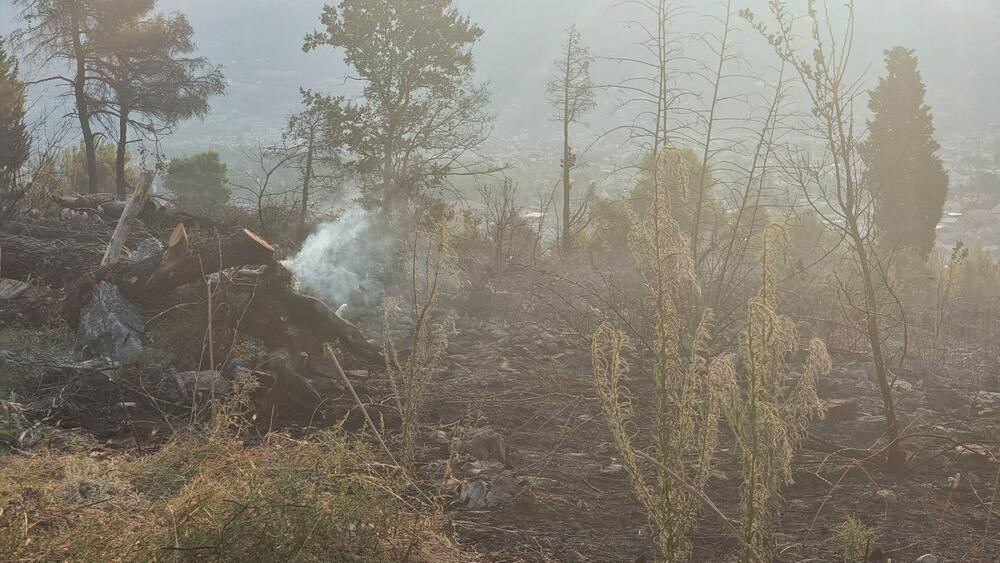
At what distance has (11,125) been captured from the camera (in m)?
11.5

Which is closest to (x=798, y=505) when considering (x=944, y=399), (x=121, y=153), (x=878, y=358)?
(x=878, y=358)

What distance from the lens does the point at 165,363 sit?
5.90 meters

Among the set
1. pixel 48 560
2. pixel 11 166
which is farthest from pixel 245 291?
pixel 11 166

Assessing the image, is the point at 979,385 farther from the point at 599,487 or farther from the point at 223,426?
the point at 223,426

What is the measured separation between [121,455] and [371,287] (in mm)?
5687

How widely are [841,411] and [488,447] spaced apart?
2775 mm

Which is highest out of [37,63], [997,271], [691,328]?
[37,63]

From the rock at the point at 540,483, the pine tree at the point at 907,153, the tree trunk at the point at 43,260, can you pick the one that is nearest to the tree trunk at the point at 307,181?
the tree trunk at the point at 43,260

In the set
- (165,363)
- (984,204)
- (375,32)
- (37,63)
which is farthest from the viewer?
(984,204)

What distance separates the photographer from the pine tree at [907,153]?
744 inches

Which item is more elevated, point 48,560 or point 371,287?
point 371,287

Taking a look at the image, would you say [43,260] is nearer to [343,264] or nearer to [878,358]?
[343,264]

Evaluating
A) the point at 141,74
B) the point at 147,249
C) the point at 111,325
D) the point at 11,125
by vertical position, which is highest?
the point at 141,74

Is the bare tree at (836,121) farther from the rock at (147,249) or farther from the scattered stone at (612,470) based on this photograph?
the rock at (147,249)
